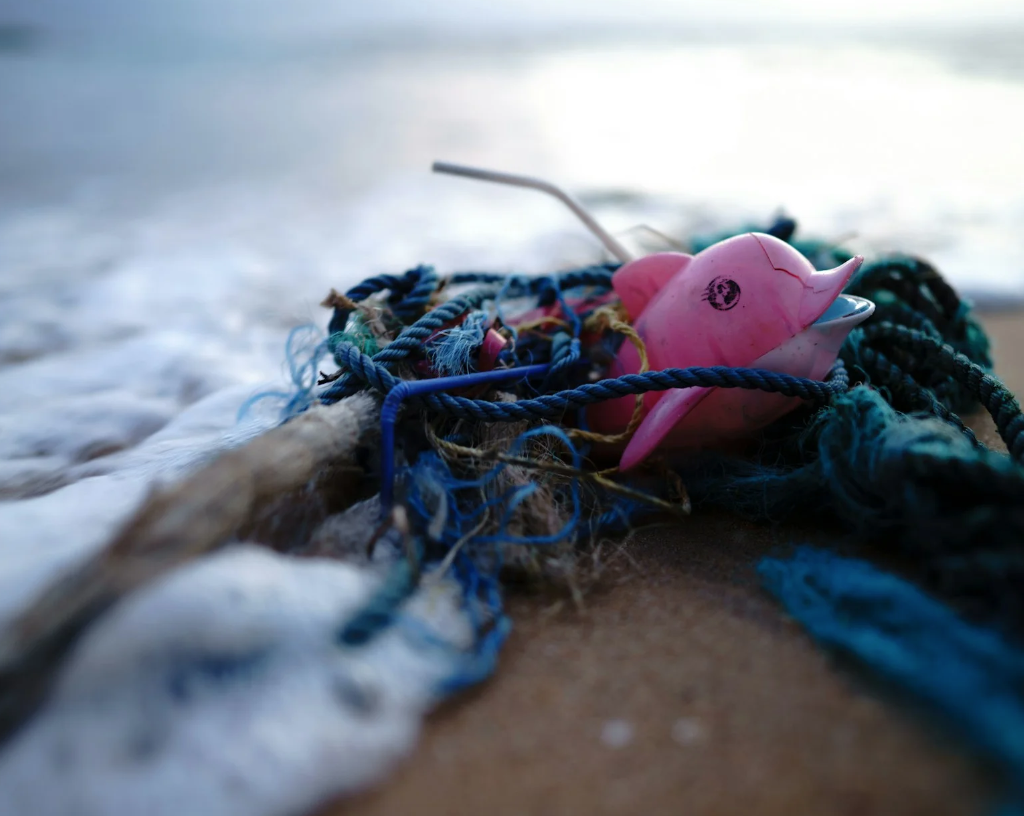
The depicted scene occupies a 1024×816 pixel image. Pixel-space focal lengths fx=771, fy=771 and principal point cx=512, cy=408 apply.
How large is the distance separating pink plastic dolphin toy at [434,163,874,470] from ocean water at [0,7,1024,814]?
601 mm

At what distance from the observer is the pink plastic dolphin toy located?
1478mm

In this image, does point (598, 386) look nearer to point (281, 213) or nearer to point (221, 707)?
point (221, 707)

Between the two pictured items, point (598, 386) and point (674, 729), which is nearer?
point (674, 729)

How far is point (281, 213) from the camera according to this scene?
4.47 metres

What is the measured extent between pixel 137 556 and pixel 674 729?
2.61 ft

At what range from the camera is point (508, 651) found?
4.05 ft

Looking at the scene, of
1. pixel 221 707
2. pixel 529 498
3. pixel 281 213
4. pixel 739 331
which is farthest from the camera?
pixel 281 213

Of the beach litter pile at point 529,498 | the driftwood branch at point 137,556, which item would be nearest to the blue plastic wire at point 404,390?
the beach litter pile at point 529,498

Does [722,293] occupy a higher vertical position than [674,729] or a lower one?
higher

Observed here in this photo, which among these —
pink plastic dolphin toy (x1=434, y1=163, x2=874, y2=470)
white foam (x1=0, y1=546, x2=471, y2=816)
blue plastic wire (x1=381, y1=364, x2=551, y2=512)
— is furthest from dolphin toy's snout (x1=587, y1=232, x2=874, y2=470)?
white foam (x1=0, y1=546, x2=471, y2=816)

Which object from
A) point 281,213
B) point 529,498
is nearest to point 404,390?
point 529,498

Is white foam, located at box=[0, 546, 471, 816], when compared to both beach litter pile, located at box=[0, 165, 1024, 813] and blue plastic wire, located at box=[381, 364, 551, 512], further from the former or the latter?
blue plastic wire, located at box=[381, 364, 551, 512]

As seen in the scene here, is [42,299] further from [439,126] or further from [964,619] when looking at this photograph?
[439,126]

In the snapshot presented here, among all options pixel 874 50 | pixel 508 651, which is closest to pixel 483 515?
pixel 508 651
